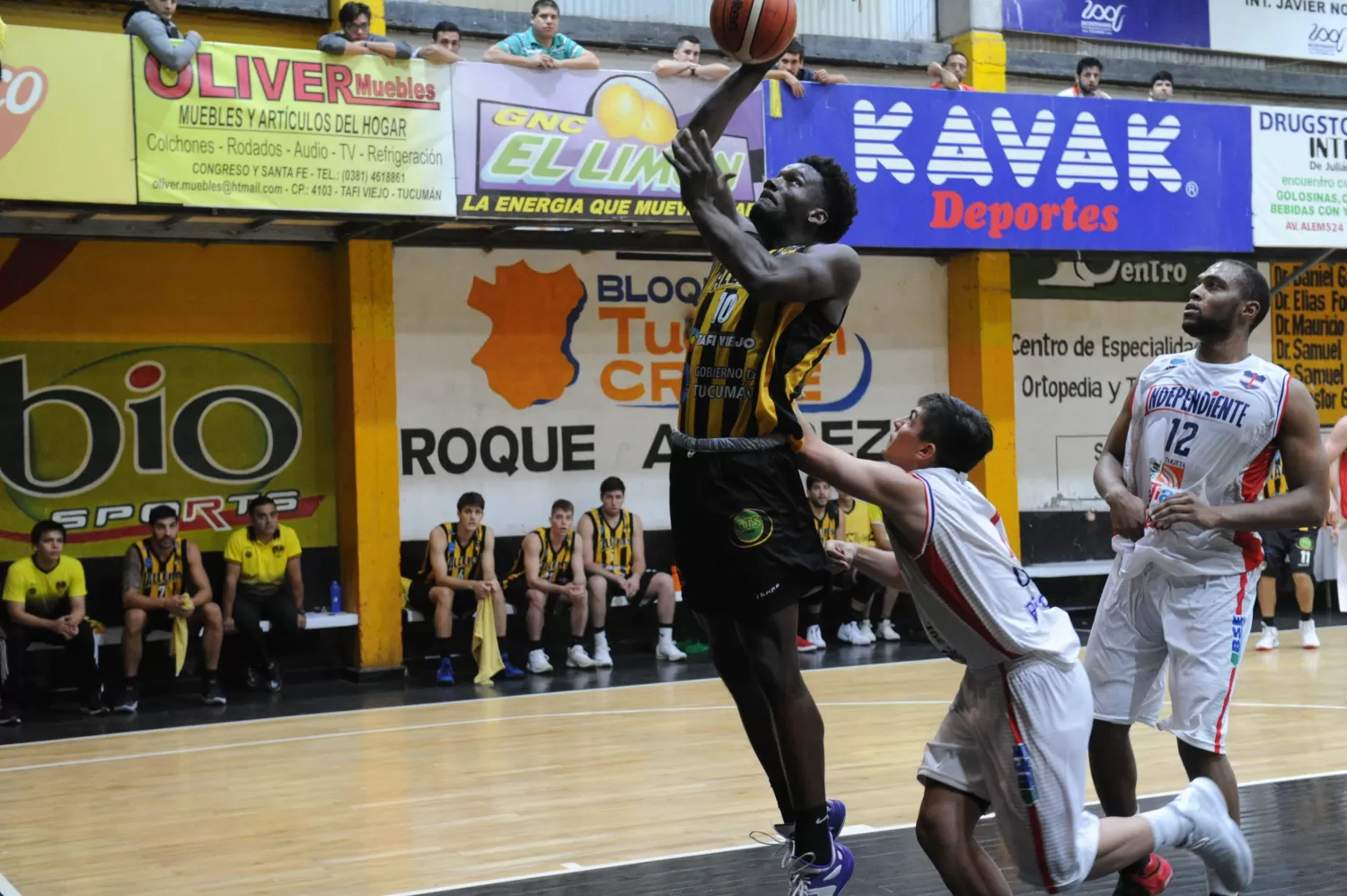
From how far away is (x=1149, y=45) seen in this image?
13.0 m

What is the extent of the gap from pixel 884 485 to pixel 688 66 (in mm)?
7012

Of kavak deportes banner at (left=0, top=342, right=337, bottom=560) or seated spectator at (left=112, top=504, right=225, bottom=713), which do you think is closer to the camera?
seated spectator at (left=112, top=504, right=225, bottom=713)

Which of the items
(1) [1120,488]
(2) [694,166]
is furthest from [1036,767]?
(2) [694,166]

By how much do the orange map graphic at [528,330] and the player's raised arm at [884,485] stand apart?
7832 millimetres

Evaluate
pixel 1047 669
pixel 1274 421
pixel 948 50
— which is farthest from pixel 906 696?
pixel 948 50

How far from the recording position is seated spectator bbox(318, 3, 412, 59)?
887 centimetres

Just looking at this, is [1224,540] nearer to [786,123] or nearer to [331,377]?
[786,123]

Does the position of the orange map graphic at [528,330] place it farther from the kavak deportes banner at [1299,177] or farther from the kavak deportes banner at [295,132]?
the kavak deportes banner at [1299,177]

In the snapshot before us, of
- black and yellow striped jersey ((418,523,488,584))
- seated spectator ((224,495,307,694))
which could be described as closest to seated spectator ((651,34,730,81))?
black and yellow striped jersey ((418,523,488,584))

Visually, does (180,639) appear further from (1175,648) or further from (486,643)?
(1175,648)

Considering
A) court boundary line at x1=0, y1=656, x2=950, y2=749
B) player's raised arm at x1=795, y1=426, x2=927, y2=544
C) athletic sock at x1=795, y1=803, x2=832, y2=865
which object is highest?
player's raised arm at x1=795, y1=426, x2=927, y2=544

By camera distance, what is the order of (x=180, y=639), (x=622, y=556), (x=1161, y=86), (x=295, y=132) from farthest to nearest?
(x=1161, y=86), (x=622, y=556), (x=180, y=639), (x=295, y=132)

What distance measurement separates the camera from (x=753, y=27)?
169 inches

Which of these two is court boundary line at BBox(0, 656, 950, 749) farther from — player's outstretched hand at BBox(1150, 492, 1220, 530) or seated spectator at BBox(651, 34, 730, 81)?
player's outstretched hand at BBox(1150, 492, 1220, 530)
